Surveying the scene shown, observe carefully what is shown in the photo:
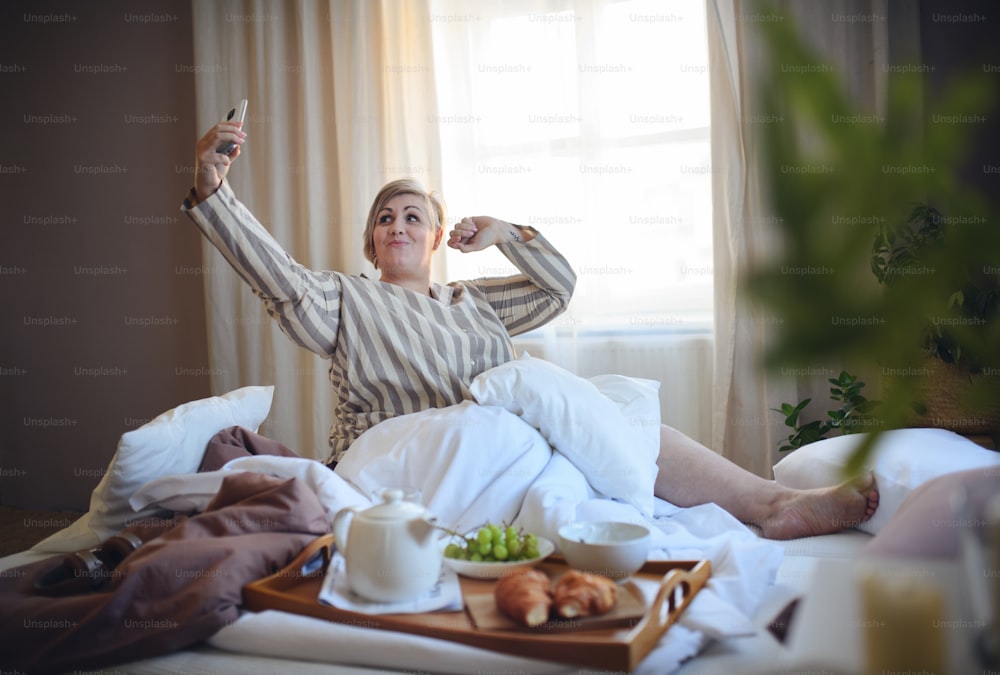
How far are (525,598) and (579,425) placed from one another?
748 millimetres

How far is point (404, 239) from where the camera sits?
2.33m

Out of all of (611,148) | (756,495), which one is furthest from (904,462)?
(611,148)

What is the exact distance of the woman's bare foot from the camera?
1.65 meters

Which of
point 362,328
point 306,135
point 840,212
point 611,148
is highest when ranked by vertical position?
point 306,135

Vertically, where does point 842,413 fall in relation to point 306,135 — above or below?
below

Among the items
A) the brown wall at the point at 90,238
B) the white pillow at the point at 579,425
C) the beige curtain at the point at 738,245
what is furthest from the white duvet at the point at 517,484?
the brown wall at the point at 90,238

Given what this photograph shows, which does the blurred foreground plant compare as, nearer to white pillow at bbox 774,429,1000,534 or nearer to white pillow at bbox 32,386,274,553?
white pillow at bbox 774,429,1000,534

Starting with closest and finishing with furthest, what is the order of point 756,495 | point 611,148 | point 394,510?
point 394,510
point 756,495
point 611,148

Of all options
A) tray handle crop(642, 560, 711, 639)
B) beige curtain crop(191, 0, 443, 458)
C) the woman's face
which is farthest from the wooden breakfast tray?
beige curtain crop(191, 0, 443, 458)

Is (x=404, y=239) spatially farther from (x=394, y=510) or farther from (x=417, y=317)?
(x=394, y=510)

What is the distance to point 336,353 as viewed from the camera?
7.20ft

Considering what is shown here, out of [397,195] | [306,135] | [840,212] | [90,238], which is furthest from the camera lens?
[90,238]

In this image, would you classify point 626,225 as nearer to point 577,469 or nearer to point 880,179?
point 577,469

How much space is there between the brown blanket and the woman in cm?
79
